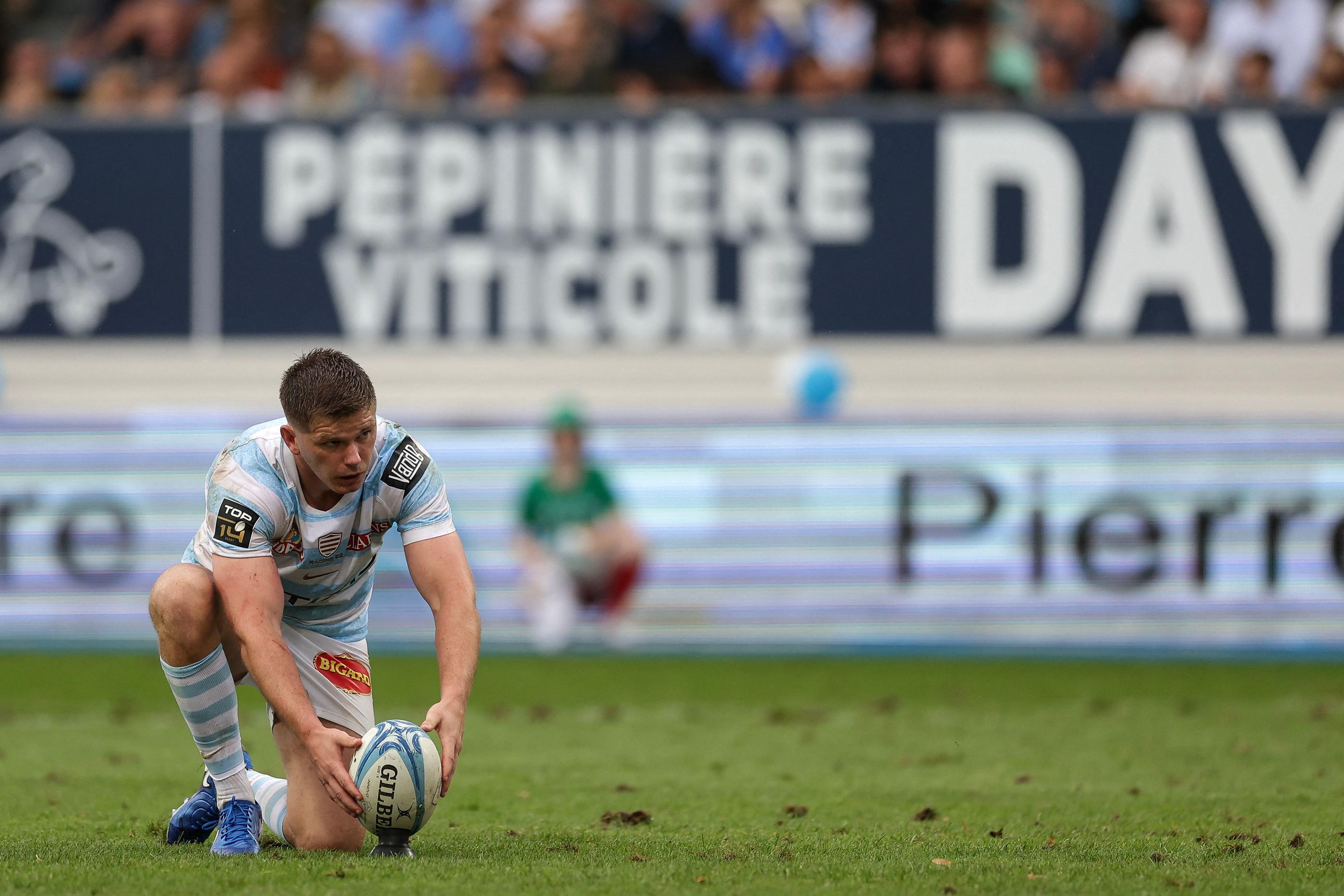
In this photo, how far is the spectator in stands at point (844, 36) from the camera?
1455cm

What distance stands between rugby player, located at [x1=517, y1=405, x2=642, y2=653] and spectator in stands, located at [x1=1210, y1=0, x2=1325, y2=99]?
5923 mm

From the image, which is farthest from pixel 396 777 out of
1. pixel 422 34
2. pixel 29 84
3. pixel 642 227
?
pixel 29 84

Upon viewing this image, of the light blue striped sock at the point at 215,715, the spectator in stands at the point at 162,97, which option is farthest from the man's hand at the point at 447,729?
the spectator in stands at the point at 162,97

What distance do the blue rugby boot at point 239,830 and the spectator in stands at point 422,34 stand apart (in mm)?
10151

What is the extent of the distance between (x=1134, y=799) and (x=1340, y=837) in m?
1.12

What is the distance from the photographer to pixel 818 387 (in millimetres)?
13570

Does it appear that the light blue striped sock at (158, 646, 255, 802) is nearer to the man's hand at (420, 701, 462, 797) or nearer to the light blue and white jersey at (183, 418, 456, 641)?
the light blue and white jersey at (183, 418, 456, 641)

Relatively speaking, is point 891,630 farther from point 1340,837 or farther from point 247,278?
point 1340,837

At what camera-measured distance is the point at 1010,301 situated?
13.8 meters

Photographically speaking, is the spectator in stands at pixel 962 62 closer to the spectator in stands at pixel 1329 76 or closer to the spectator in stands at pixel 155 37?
the spectator in stands at pixel 1329 76

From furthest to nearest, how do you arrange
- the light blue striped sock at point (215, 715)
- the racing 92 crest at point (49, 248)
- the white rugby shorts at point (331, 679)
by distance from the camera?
1. the racing 92 crest at point (49, 248)
2. the white rugby shorts at point (331, 679)
3. the light blue striped sock at point (215, 715)

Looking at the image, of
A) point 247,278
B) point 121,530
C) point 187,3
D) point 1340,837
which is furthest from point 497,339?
point 1340,837

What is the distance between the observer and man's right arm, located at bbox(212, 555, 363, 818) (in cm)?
514

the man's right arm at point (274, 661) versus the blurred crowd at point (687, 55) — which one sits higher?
the blurred crowd at point (687, 55)
